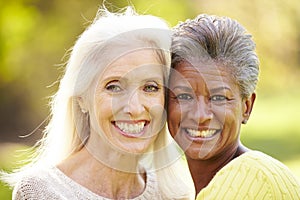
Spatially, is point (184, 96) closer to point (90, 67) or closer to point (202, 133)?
point (202, 133)

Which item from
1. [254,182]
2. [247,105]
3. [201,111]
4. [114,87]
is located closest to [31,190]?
[114,87]

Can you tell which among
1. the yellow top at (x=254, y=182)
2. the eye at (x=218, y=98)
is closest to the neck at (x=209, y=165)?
Result: the eye at (x=218, y=98)

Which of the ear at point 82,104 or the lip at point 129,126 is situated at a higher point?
the ear at point 82,104

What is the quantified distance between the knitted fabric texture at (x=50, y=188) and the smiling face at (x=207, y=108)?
509 mm

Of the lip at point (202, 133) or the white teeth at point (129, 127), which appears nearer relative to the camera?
the lip at point (202, 133)

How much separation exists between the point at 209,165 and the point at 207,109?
0.89ft

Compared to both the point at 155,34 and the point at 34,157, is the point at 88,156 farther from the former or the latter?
the point at 155,34

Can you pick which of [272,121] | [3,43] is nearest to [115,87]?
[3,43]

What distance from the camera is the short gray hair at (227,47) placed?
2.79m

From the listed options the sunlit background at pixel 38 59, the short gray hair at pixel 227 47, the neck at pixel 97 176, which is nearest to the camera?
the short gray hair at pixel 227 47

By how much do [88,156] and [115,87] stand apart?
359 mm

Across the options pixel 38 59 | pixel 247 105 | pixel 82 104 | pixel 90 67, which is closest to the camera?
pixel 247 105

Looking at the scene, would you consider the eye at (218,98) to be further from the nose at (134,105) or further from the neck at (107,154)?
→ the neck at (107,154)

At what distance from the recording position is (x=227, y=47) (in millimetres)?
2799
